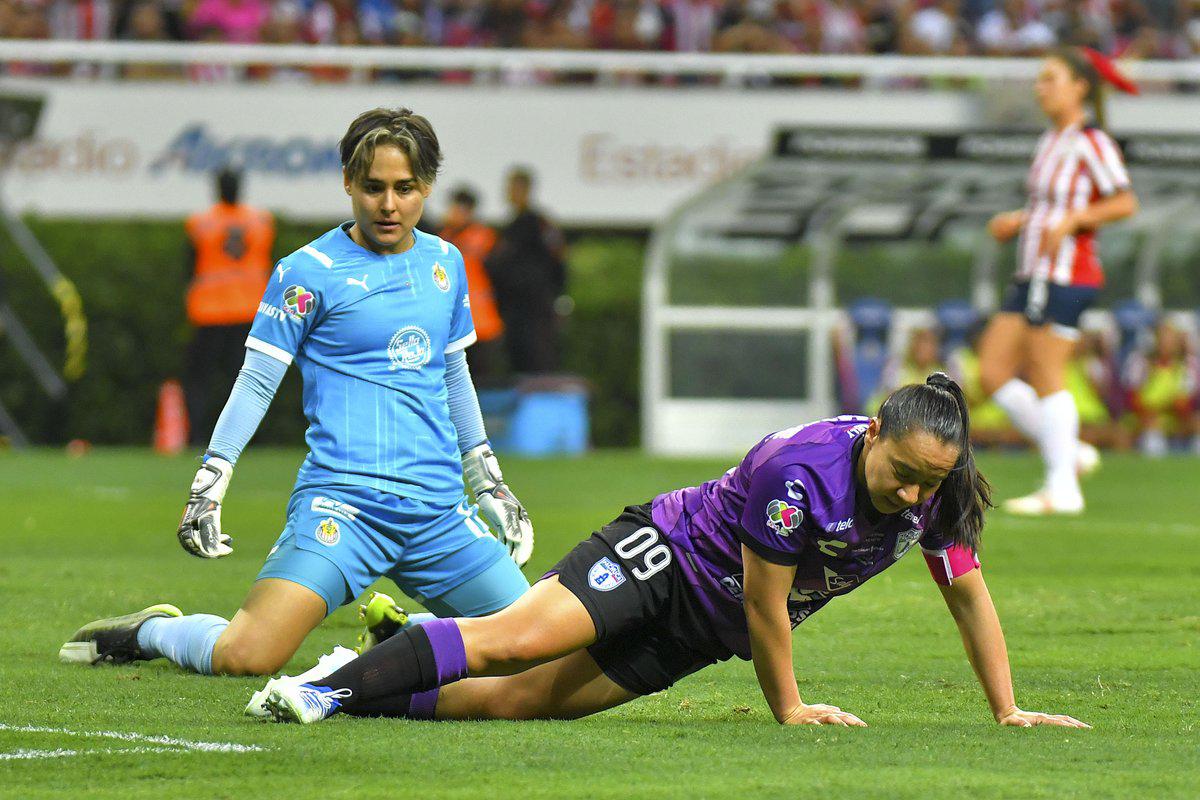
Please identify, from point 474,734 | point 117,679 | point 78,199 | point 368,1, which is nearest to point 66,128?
point 78,199

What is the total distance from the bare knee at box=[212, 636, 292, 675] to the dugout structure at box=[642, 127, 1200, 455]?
12.2 metres

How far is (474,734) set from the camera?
4773 mm

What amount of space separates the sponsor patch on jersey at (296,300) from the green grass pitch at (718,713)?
1.07 m

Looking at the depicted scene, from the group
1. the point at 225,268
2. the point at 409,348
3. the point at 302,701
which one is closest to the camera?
the point at 302,701

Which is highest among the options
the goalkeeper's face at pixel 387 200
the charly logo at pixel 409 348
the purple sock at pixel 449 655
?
the goalkeeper's face at pixel 387 200

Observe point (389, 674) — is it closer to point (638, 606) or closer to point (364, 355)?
point (638, 606)

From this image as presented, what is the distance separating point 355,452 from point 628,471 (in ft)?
30.7

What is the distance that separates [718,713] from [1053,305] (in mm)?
6250

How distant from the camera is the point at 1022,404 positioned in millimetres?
11000

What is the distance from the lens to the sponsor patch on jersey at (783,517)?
15.0ft

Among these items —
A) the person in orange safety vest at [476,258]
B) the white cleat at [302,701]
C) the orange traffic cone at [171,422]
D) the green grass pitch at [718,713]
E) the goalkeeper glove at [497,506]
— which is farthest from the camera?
the orange traffic cone at [171,422]

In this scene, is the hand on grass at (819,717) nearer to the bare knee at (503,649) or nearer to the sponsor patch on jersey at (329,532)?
the bare knee at (503,649)

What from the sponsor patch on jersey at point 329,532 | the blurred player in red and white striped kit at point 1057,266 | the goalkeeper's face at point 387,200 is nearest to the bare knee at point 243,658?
the sponsor patch on jersey at point 329,532

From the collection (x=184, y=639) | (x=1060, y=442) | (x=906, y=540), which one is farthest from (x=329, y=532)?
(x=1060, y=442)
